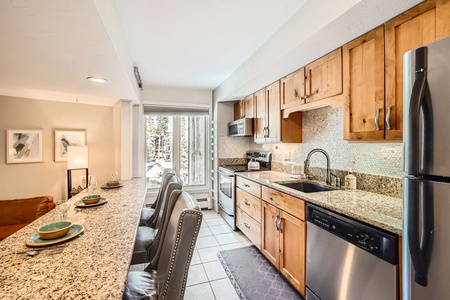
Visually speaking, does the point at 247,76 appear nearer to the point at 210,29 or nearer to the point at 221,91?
the point at 210,29

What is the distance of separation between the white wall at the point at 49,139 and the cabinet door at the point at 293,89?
2.79m

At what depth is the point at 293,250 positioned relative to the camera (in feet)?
6.23

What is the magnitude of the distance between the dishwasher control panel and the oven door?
5.84 feet

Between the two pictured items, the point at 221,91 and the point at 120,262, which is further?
the point at 221,91

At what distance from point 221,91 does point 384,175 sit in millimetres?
2751

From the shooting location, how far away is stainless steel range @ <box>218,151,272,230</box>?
10.9 ft

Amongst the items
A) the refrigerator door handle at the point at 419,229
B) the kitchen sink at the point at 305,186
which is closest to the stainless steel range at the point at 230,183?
the kitchen sink at the point at 305,186

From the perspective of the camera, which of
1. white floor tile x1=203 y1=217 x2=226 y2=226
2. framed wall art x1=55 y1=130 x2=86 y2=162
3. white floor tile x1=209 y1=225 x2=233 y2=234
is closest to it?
framed wall art x1=55 y1=130 x2=86 y2=162

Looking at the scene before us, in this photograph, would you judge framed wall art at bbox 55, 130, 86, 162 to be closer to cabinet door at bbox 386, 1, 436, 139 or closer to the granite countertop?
the granite countertop

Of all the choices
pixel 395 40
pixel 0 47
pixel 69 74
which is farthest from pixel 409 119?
pixel 69 74

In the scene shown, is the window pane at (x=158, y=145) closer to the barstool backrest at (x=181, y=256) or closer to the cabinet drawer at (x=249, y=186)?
the cabinet drawer at (x=249, y=186)

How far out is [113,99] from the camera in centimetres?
330

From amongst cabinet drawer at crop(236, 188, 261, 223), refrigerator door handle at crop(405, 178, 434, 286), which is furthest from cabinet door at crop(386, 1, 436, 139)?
cabinet drawer at crop(236, 188, 261, 223)

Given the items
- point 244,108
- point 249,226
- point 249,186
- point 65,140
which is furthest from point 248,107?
point 65,140
